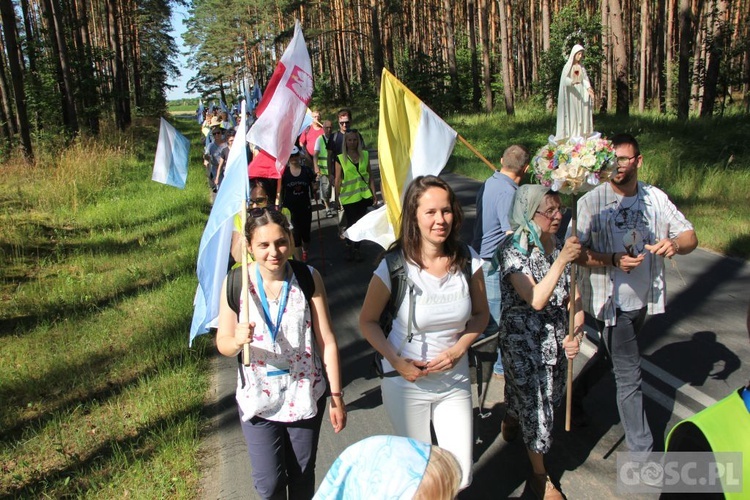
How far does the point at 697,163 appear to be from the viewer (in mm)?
11703

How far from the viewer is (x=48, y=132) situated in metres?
19.5

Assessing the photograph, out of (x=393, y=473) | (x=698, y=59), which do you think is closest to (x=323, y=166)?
(x=393, y=473)

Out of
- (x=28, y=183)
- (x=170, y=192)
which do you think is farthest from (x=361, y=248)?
(x=28, y=183)

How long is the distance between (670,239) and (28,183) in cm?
1534

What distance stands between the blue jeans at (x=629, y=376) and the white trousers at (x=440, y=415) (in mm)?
1205

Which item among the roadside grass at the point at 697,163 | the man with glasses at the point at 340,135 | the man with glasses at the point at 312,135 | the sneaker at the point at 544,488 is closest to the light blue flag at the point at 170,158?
the man with glasses at the point at 340,135

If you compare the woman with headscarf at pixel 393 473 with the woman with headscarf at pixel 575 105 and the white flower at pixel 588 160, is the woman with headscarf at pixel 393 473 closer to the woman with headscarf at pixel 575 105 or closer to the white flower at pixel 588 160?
the white flower at pixel 588 160

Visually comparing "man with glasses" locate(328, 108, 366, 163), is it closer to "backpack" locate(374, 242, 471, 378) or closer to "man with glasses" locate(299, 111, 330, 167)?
"man with glasses" locate(299, 111, 330, 167)

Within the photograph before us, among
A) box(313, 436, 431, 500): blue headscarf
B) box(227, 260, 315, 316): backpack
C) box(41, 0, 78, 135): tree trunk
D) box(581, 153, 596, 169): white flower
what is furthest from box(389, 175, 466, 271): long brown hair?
box(41, 0, 78, 135): tree trunk

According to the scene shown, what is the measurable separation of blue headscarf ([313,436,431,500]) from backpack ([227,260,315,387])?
143cm

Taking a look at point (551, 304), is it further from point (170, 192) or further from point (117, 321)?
point (170, 192)

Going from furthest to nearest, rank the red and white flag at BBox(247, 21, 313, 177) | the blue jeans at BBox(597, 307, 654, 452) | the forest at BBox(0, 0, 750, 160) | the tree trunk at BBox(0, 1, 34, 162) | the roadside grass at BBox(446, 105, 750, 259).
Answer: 1. the forest at BBox(0, 0, 750, 160)
2. the tree trunk at BBox(0, 1, 34, 162)
3. the roadside grass at BBox(446, 105, 750, 259)
4. the red and white flag at BBox(247, 21, 313, 177)
5. the blue jeans at BBox(597, 307, 654, 452)

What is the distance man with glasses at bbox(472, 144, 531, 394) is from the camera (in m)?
4.68

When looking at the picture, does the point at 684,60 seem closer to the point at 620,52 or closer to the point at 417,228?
the point at 620,52
